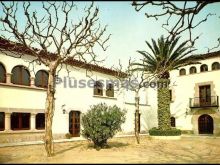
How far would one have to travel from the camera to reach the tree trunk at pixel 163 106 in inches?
1013

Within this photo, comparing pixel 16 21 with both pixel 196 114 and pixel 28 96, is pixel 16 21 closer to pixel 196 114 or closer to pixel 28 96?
pixel 28 96

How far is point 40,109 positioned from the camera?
2116 centimetres

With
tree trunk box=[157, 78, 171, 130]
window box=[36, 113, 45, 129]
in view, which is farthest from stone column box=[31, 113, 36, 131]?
tree trunk box=[157, 78, 171, 130]

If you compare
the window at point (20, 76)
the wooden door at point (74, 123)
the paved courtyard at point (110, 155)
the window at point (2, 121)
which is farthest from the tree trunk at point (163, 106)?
the window at point (2, 121)

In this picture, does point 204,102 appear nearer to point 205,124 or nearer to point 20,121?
point 205,124

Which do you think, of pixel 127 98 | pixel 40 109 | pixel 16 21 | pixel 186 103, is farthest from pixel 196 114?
pixel 16 21

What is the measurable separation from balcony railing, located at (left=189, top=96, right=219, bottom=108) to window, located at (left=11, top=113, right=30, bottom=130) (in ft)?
62.9

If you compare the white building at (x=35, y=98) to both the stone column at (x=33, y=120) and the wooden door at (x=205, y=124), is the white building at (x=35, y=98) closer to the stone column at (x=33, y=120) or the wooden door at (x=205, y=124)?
the stone column at (x=33, y=120)

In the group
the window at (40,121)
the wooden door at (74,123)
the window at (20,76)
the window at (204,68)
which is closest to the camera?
the window at (20,76)

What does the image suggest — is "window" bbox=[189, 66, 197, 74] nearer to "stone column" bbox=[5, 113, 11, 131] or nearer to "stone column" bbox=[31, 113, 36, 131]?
"stone column" bbox=[31, 113, 36, 131]

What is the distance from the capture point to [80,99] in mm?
24953

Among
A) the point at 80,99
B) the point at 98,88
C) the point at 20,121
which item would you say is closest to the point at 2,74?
the point at 20,121

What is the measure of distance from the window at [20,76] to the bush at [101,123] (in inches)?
253

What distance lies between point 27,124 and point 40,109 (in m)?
1.48
